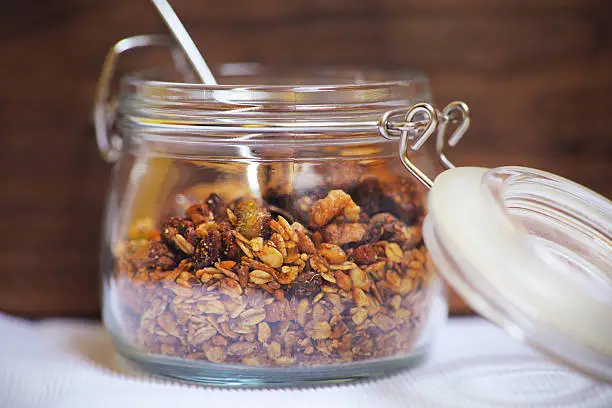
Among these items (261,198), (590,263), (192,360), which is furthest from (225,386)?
(590,263)

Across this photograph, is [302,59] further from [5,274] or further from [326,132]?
[5,274]

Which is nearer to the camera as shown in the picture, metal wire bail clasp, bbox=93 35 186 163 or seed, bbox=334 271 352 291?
seed, bbox=334 271 352 291

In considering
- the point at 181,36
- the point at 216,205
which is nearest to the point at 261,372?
the point at 216,205

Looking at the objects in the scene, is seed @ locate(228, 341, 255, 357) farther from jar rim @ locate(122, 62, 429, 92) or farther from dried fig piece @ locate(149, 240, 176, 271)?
jar rim @ locate(122, 62, 429, 92)

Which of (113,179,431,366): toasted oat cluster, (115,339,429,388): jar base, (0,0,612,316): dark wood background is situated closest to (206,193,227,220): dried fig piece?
(113,179,431,366): toasted oat cluster

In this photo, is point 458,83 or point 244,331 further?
point 458,83

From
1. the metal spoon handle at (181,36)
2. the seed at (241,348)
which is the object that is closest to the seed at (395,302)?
the seed at (241,348)
